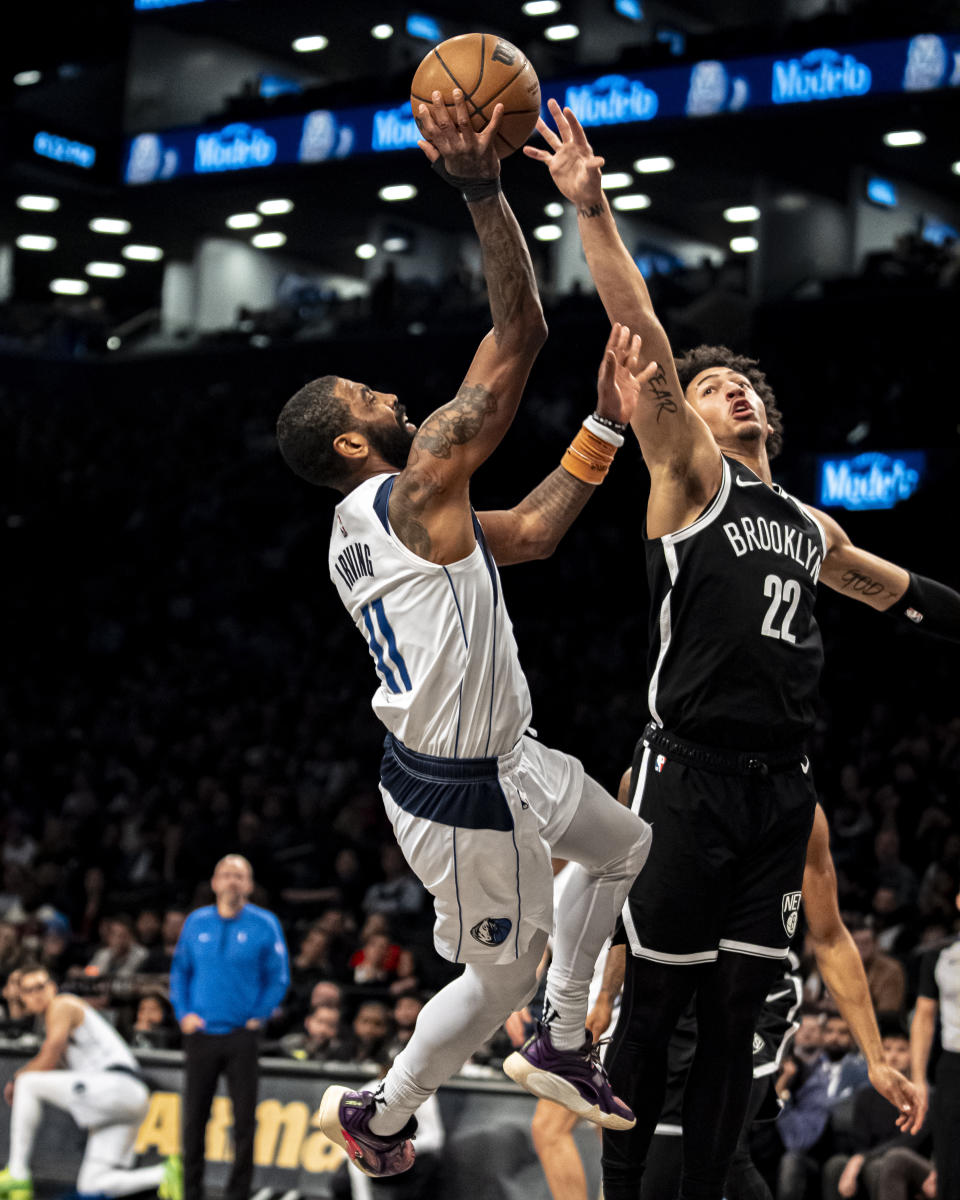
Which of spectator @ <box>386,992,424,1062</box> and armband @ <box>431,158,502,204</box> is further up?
armband @ <box>431,158,502,204</box>

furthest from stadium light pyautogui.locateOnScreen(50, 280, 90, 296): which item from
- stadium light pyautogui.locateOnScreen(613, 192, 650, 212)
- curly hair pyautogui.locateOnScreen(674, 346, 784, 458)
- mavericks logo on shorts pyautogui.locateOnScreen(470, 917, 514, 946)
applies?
mavericks logo on shorts pyautogui.locateOnScreen(470, 917, 514, 946)

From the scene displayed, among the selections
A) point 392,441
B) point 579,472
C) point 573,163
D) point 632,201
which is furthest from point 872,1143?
point 632,201

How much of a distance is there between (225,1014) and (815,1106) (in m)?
3.69

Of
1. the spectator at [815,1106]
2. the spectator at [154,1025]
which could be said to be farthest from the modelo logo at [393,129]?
the spectator at [815,1106]

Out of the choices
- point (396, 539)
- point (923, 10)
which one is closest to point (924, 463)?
point (923, 10)

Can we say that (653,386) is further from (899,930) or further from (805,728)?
(899,930)

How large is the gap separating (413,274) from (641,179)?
5441 mm

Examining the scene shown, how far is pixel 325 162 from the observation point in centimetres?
2408

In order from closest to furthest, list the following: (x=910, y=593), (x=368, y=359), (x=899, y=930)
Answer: (x=910, y=593) → (x=899, y=930) → (x=368, y=359)

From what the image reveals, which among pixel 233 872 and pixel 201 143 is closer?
pixel 233 872

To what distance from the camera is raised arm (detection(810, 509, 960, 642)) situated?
17.0 feet

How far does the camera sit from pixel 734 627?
175 inches

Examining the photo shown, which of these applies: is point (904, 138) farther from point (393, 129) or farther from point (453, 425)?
point (453, 425)

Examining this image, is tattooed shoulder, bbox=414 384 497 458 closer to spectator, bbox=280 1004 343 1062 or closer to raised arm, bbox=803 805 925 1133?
raised arm, bbox=803 805 925 1133
